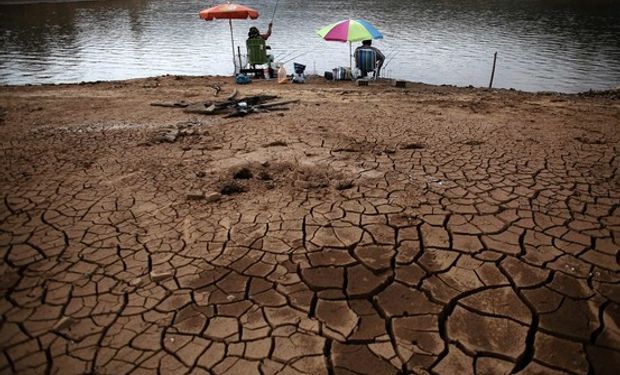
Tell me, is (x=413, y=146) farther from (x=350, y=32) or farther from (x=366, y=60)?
(x=366, y=60)

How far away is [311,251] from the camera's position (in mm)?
3318

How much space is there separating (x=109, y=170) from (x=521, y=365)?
16.2 feet

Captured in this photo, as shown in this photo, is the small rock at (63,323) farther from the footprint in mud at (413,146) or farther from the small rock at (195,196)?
the footprint in mud at (413,146)

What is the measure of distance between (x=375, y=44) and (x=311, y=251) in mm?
18583

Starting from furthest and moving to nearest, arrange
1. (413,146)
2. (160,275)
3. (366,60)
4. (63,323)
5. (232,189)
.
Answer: (366,60) < (413,146) < (232,189) < (160,275) < (63,323)

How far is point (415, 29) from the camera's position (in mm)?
23656

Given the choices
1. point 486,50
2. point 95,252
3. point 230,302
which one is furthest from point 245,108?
point 486,50

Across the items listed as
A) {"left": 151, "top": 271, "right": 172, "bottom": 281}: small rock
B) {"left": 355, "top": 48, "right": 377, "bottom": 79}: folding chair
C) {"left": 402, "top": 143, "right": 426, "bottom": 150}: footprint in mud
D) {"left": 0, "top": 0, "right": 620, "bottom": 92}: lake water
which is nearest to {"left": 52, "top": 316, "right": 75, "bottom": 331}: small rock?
{"left": 151, "top": 271, "right": 172, "bottom": 281}: small rock

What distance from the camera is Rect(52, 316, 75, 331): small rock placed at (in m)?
2.56

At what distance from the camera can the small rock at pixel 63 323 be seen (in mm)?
2561

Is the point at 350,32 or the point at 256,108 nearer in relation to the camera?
the point at 256,108

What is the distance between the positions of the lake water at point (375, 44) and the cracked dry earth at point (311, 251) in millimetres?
8834

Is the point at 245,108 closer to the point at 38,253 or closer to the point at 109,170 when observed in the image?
the point at 109,170

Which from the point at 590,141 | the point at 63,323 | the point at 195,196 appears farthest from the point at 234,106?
the point at 590,141
